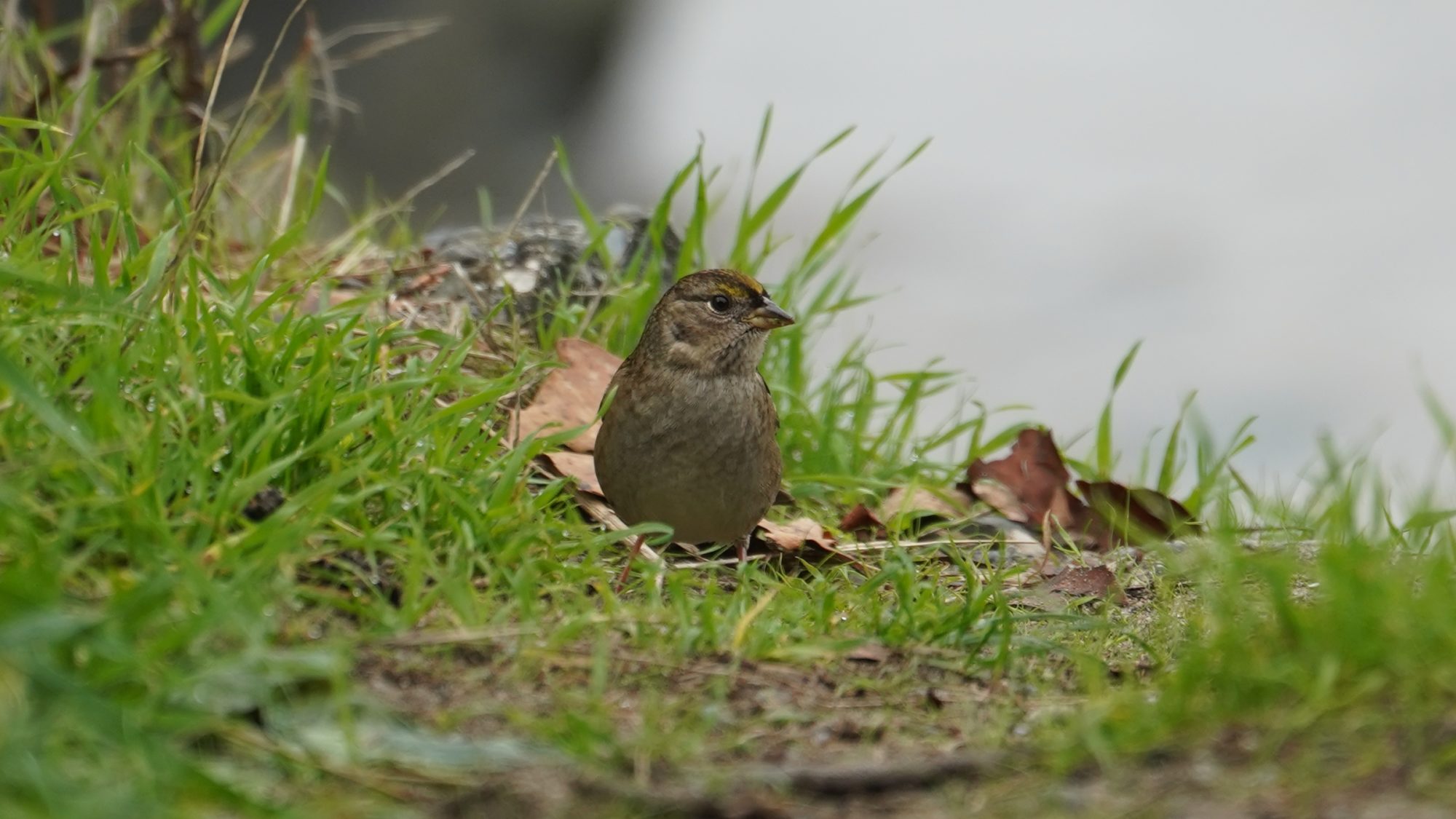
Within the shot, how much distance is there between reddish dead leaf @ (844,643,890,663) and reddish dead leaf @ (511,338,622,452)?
1681 millimetres

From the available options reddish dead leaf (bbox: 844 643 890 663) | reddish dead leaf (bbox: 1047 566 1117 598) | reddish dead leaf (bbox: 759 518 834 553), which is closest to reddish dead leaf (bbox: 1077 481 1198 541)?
reddish dead leaf (bbox: 1047 566 1117 598)

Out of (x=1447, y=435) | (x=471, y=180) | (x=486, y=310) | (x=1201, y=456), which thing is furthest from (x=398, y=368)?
(x=471, y=180)

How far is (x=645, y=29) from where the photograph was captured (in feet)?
44.5

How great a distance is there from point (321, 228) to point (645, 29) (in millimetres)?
6332

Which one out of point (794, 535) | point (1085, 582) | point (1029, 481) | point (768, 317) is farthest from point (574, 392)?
point (1085, 582)

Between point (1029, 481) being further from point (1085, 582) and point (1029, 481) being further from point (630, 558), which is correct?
point (630, 558)

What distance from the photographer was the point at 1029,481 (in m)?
5.67

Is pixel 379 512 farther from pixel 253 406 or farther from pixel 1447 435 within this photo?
pixel 1447 435

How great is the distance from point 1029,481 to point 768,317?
4.18 feet

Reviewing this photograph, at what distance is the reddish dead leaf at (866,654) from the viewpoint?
351 centimetres

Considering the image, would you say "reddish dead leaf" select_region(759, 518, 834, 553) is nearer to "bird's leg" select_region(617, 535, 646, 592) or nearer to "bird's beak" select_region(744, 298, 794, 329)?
"bird's leg" select_region(617, 535, 646, 592)

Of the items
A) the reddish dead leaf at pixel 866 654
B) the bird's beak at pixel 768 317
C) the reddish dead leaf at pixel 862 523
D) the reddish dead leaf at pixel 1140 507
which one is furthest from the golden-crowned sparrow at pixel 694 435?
the reddish dead leaf at pixel 1140 507

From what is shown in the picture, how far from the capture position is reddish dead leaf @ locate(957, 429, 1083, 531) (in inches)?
221

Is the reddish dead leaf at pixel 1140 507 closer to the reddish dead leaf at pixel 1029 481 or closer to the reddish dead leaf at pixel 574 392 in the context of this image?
the reddish dead leaf at pixel 1029 481
